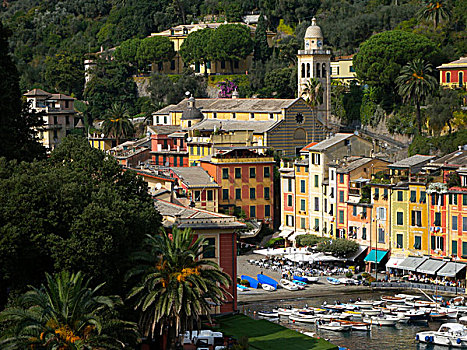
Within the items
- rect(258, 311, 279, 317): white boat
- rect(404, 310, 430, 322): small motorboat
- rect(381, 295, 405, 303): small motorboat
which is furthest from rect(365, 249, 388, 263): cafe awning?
rect(258, 311, 279, 317): white boat

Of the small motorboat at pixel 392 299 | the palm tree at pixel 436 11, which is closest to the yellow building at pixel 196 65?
the palm tree at pixel 436 11

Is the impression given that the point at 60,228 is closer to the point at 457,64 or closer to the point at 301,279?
the point at 301,279

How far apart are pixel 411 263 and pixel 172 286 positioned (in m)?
37.1

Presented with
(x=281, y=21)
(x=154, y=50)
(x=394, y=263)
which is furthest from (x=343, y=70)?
(x=394, y=263)

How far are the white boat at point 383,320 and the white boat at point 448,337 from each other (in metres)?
4.39

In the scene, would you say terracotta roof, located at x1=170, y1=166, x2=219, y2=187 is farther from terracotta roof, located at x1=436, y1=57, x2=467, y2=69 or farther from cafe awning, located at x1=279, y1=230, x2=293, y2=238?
terracotta roof, located at x1=436, y1=57, x2=467, y2=69

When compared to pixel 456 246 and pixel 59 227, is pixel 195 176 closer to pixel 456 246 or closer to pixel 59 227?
pixel 456 246

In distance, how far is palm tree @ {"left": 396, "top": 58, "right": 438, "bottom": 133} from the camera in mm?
117000

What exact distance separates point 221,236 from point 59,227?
16.2 metres

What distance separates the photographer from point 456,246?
86562 mm

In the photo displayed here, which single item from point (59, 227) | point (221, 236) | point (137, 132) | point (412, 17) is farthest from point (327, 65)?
point (59, 227)

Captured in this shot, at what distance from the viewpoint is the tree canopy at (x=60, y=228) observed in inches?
2095

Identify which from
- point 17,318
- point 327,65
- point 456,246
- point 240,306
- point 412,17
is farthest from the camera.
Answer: point 412,17

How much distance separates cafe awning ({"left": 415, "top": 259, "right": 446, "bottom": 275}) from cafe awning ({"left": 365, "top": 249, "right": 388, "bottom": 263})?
4.77m
